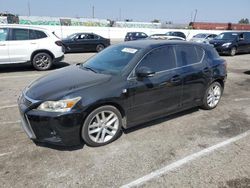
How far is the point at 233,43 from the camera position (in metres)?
17.2

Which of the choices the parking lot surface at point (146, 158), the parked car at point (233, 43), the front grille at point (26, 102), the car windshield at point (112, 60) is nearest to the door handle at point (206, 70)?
the parking lot surface at point (146, 158)

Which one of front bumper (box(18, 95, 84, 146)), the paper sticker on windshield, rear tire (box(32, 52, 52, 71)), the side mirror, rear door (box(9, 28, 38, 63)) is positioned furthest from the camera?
rear tire (box(32, 52, 52, 71))

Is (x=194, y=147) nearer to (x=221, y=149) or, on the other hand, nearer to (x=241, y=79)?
(x=221, y=149)

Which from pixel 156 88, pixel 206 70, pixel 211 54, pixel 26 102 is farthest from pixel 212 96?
pixel 26 102

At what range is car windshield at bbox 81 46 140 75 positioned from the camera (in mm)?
4409

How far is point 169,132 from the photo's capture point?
15.1 ft

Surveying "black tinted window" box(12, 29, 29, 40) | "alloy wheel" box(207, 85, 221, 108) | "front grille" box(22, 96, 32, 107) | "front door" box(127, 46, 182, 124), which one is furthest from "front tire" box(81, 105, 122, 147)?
"black tinted window" box(12, 29, 29, 40)

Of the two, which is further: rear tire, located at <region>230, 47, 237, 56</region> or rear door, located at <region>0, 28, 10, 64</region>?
rear tire, located at <region>230, 47, 237, 56</region>

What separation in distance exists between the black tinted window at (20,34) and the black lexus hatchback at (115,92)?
5.71m

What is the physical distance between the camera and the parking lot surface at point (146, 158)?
323 centimetres

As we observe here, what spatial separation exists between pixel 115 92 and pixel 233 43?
Result: 15523mm

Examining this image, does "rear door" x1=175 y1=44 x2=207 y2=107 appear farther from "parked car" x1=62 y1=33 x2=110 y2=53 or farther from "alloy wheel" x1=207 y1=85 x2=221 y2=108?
"parked car" x1=62 y1=33 x2=110 y2=53

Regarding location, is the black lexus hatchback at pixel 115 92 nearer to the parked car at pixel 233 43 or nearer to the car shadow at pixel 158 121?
the car shadow at pixel 158 121

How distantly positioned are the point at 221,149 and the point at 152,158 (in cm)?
115
